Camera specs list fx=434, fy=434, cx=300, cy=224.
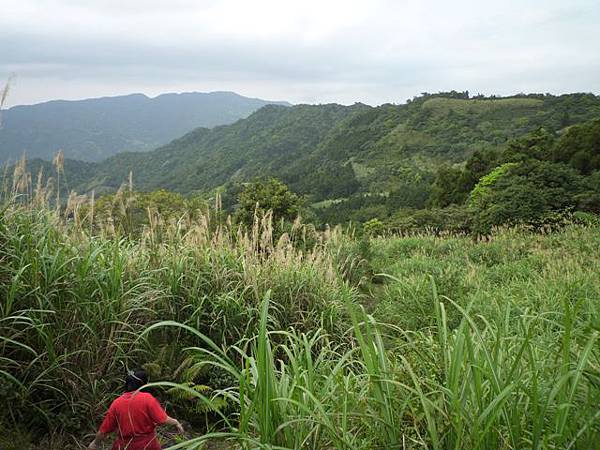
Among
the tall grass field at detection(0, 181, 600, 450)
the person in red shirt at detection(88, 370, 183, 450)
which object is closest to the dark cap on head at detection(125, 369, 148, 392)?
the person in red shirt at detection(88, 370, 183, 450)

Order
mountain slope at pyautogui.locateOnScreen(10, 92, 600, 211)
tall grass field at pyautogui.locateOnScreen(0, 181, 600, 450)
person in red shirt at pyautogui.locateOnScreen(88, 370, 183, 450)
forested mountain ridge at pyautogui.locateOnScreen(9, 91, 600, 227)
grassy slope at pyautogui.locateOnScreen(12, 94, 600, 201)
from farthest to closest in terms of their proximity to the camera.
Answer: grassy slope at pyautogui.locateOnScreen(12, 94, 600, 201) → mountain slope at pyautogui.locateOnScreen(10, 92, 600, 211) → forested mountain ridge at pyautogui.locateOnScreen(9, 91, 600, 227) → person in red shirt at pyautogui.locateOnScreen(88, 370, 183, 450) → tall grass field at pyautogui.locateOnScreen(0, 181, 600, 450)

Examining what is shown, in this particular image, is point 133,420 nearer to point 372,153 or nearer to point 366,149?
point 372,153

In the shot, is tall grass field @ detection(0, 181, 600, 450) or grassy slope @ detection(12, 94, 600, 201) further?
grassy slope @ detection(12, 94, 600, 201)

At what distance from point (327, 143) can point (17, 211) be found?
5169 inches

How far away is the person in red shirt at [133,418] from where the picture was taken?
2635 mm

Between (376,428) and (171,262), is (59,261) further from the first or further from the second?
(376,428)

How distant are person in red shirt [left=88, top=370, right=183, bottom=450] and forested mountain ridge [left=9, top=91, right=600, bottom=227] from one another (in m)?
32.0

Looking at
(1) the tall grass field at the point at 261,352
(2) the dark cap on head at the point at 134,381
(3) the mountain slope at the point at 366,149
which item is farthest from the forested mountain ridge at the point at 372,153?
(2) the dark cap on head at the point at 134,381

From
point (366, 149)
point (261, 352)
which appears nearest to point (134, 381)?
point (261, 352)

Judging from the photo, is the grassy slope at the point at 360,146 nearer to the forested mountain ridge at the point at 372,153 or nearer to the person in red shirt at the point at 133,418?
the forested mountain ridge at the point at 372,153

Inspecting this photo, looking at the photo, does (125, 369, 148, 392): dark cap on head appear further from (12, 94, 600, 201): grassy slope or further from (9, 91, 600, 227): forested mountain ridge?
(12, 94, 600, 201): grassy slope

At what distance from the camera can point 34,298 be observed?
3016mm

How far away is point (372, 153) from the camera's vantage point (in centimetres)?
10338

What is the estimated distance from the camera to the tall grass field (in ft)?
5.80
